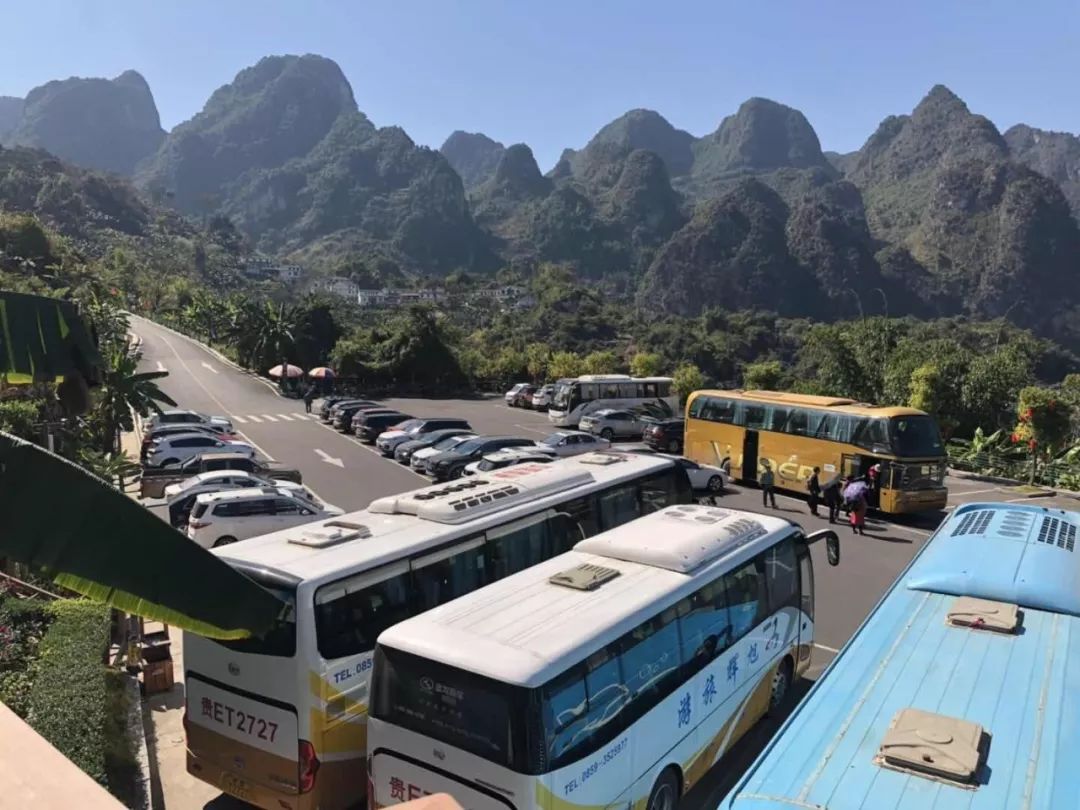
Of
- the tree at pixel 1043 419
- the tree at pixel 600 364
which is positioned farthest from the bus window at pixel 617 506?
the tree at pixel 600 364

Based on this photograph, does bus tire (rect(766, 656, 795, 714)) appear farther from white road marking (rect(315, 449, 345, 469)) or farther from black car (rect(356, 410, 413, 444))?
black car (rect(356, 410, 413, 444))

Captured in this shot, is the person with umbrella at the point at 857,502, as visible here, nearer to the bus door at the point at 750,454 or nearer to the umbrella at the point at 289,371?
the bus door at the point at 750,454

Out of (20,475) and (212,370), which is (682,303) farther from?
(20,475)

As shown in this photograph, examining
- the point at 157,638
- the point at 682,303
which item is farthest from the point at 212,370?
the point at 682,303

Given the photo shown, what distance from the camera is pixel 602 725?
17.7 feet

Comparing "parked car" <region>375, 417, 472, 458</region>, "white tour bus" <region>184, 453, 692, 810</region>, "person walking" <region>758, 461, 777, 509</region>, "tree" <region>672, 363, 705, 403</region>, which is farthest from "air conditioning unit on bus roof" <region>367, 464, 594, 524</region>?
"tree" <region>672, 363, 705, 403</region>

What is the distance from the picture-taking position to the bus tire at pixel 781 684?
8.20m

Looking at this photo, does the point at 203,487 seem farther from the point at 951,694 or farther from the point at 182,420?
the point at 951,694

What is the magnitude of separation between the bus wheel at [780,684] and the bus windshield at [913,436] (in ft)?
33.3

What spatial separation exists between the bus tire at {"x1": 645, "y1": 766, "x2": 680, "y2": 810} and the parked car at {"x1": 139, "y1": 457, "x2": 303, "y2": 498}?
1449cm

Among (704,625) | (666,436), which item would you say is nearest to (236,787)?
(704,625)

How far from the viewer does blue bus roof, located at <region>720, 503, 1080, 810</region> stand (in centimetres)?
401

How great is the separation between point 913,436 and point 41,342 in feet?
57.8

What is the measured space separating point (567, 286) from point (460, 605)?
349 feet
